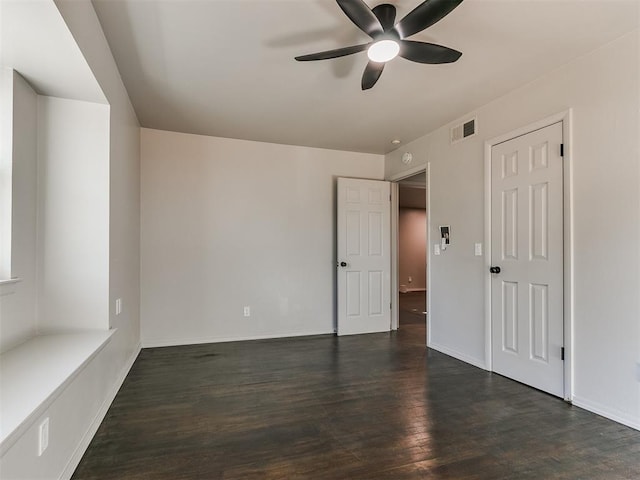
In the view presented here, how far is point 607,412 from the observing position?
2293 mm

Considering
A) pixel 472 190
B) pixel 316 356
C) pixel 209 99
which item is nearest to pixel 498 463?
pixel 316 356

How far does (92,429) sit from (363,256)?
343 cm

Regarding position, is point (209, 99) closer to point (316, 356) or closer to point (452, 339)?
point (316, 356)

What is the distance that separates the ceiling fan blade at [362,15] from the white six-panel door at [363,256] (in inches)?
109

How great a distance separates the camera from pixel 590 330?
94.8 inches

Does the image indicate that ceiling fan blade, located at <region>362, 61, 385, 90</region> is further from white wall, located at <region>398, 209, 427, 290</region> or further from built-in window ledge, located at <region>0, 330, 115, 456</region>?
white wall, located at <region>398, 209, 427, 290</region>

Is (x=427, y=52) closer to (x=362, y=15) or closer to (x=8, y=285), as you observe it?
(x=362, y=15)

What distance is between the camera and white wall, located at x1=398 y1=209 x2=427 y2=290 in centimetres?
947

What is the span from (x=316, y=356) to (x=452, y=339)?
4.92 feet

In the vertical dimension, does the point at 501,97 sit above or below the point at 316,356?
above

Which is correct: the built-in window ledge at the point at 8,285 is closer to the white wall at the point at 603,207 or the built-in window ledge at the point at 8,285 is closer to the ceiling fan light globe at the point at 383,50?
the ceiling fan light globe at the point at 383,50

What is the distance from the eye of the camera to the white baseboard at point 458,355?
3334 millimetres

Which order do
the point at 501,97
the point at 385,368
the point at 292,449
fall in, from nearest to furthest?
the point at 292,449 < the point at 501,97 < the point at 385,368

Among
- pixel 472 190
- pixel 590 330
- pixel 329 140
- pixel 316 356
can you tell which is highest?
pixel 329 140
